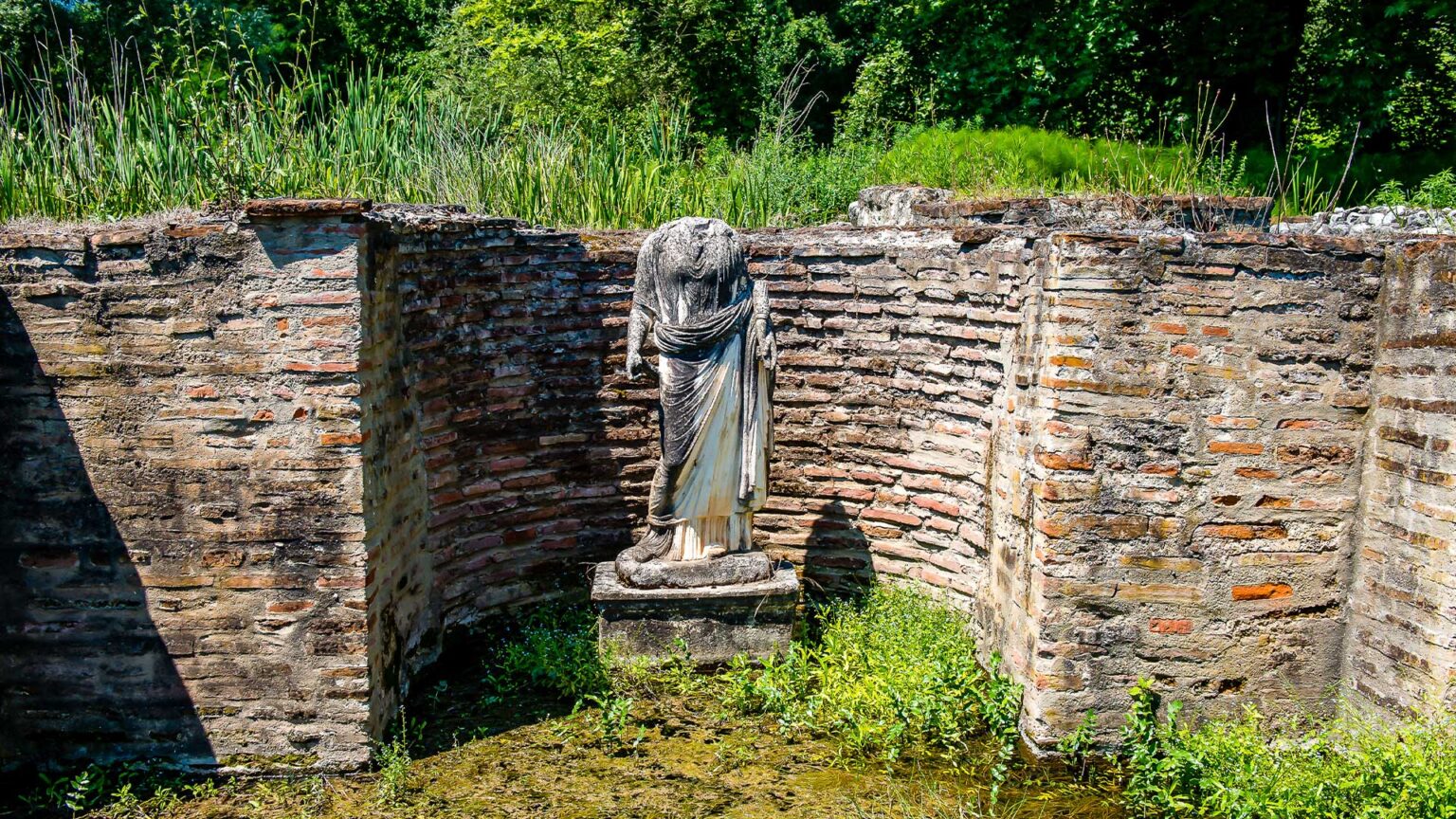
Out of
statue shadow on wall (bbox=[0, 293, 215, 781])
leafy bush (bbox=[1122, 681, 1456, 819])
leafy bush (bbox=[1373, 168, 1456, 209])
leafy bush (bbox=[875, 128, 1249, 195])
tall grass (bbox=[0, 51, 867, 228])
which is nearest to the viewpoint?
leafy bush (bbox=[1122, 681, 1456, 819])

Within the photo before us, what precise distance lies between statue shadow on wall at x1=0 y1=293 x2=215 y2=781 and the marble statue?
2.28 m

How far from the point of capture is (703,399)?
5.52 m

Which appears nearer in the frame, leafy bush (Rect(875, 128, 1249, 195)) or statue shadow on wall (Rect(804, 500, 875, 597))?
statue shadow on wall (Rect(804, 500, 875, 597))

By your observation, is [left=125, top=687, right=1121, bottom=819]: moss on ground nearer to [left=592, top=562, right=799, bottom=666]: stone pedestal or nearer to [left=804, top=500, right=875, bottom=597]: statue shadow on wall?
[left=592, top=562, right=799, bottom=666]: stone pedestal

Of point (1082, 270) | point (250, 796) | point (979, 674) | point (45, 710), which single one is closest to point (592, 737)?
point (250, 796)

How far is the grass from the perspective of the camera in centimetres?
547

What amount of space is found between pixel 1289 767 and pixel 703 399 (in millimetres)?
3133

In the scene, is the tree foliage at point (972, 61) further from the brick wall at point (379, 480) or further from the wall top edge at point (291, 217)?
the brick wall at point (379, 480)

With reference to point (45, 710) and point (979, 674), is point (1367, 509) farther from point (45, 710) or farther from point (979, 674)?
point (45, 710)

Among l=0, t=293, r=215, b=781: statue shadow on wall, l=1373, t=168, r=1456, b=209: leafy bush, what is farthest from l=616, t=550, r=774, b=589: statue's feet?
l=1373, t=168, r=1456, b=209: leafy bush

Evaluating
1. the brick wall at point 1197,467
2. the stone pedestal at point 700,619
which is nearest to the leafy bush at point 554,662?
the stone pedestal at point 700,619

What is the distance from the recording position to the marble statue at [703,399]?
5488 millimetres

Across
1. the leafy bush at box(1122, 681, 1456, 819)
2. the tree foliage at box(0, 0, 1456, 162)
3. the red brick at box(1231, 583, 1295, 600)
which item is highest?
the tree foliage at box(0, 0, 1456, 162)

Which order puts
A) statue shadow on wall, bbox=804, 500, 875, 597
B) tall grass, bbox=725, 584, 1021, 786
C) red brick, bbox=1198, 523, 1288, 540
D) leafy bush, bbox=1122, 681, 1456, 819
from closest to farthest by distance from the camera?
leafy bush, bbox=1122, 681, 1456, 819
red brick, bbox=1198, 523, 1288, 540
tall grass, bbox=725, 584, 1021, 786
statue shadow on wall, bbox=804, 500, 875, 597
